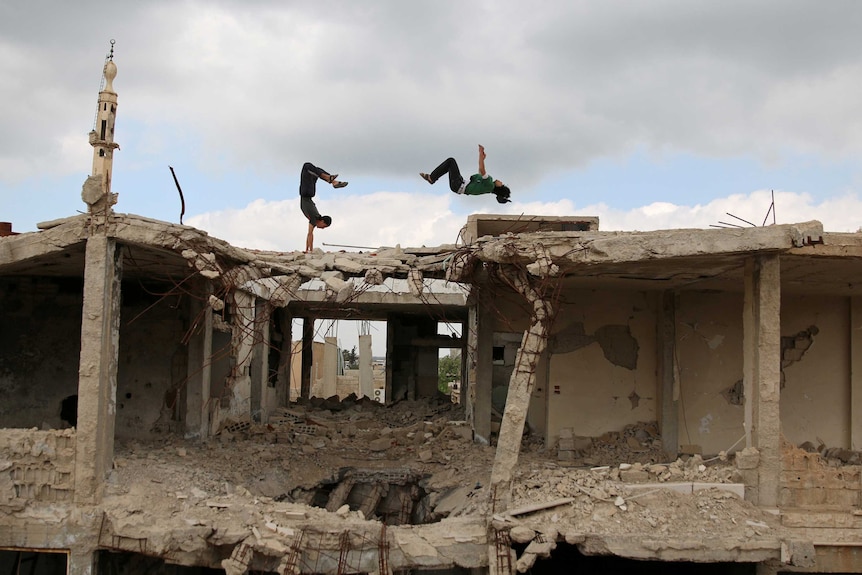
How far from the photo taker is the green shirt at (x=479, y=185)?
471 inches

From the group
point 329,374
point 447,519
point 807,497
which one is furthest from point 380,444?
point 329,374

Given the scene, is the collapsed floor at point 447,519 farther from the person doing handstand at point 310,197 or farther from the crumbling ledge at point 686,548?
the person doing handstand at point 310,197

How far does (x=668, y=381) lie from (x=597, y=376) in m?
1.12

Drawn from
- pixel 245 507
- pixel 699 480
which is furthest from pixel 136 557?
pixel 699 480

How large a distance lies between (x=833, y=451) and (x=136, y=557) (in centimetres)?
1038

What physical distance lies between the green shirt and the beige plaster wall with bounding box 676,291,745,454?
369 centimetres

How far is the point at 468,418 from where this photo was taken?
14.4 metres

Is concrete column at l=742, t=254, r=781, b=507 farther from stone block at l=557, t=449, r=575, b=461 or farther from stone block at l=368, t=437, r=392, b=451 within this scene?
stone block at l=368, t=437, r=392, b=451

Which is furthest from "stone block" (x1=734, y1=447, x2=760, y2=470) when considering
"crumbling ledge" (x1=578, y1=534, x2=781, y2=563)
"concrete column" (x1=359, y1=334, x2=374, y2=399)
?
"concrete column" (x1=359, y1=334, x2=374, y2=399)

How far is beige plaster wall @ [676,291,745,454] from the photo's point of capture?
12.8m

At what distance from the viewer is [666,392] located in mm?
12695

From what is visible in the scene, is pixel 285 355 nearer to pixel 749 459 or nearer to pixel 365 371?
pixel 365 371

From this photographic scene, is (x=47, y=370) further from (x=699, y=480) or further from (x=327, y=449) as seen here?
(x=699, y=480)

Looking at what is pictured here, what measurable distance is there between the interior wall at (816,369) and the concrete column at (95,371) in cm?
1009
